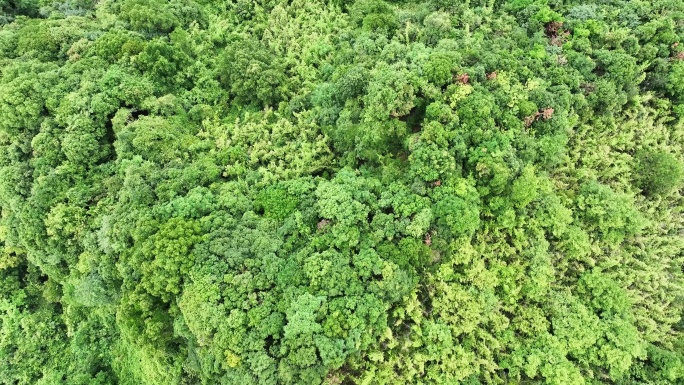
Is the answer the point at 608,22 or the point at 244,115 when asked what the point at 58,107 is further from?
the point at 608,22

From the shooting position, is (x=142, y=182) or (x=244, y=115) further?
(x=244, y=115)

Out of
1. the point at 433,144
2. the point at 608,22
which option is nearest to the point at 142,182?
the point at 433,144

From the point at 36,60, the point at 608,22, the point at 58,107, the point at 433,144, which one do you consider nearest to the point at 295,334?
the point at 433,144

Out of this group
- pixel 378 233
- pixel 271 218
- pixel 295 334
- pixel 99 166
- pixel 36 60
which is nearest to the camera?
pixel 295 334

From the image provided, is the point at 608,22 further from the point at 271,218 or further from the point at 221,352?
the point at 221,352

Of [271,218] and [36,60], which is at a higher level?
[36,60]

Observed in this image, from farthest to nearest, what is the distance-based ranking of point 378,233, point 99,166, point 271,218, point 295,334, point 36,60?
point 36,60, point 99,166, point 271,218, point 378,233, point 295,334

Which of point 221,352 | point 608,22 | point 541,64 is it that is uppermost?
point 608,22
